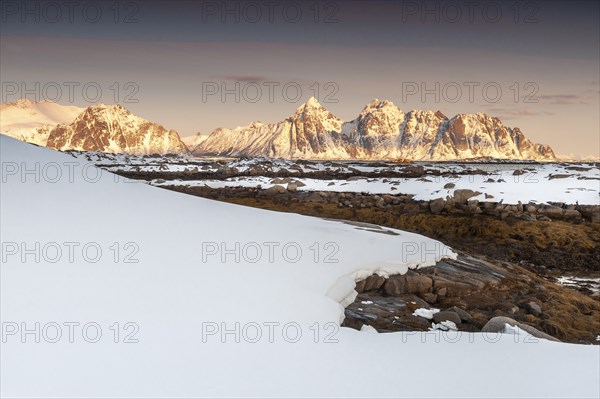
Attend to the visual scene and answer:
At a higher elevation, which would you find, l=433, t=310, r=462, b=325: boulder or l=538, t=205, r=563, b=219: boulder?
l=538, t=205, r=563, b=219: boulder

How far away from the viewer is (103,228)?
5992 mm

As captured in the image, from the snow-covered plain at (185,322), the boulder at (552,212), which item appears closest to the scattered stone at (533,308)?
the snow-covered plain at (185,322)

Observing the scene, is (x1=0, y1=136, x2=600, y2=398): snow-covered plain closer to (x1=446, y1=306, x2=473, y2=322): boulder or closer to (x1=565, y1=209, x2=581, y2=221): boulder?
(x1=446, y1=306, x2=473, y2=322): boulder

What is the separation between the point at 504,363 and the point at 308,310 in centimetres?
205

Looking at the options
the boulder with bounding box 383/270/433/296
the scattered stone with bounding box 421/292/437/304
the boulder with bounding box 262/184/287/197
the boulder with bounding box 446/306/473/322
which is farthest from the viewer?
the boulder with bounding box 262/184/287/197

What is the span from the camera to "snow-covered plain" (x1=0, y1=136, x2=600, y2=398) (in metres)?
3.85

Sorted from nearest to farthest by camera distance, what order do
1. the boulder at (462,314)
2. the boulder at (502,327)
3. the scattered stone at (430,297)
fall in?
the boulder at (502,327) → the boulder at (462,314) → the scattered stone at (430,297)

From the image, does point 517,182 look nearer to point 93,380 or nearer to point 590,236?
point 590,236

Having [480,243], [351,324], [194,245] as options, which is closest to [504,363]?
[351,324]

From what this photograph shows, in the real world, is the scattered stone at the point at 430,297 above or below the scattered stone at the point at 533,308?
above

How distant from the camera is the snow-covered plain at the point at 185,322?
385 cm

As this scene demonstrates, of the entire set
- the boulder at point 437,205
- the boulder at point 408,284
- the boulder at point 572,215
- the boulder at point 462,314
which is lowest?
the boulder at point 462,314

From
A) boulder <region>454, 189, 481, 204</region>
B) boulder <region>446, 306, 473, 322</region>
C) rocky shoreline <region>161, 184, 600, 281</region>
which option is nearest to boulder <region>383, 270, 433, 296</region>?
boulder <region>446, 306, 473, 322</region>

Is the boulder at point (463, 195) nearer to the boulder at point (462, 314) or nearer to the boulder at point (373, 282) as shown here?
the boulder at point (373, 282)
